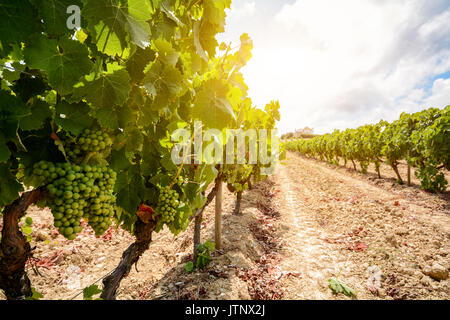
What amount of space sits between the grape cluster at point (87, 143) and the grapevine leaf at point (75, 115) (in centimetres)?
5

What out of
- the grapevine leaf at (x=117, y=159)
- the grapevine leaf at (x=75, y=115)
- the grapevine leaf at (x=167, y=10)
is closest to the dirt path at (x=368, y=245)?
the grapevine leaf at (x=117, y=159)

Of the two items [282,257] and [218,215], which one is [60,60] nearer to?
[218,215]

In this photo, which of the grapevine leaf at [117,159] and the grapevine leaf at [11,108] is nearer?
the grapevine leaf at [11,108]

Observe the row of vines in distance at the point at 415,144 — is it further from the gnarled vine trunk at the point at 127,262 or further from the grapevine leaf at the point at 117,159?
the grapevine leaf at the point at 117,159

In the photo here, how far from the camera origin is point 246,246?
5.05 metres

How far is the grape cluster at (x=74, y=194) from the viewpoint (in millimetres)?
1146

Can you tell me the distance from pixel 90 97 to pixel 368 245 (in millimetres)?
6574

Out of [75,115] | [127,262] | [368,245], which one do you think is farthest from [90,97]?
[368,245]

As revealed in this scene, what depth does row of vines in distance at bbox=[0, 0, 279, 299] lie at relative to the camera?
3.42 ft

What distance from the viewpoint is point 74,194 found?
3.80 feet

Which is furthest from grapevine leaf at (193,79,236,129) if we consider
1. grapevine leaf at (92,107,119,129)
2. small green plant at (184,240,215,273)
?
small green plant at (184,240,215,273)

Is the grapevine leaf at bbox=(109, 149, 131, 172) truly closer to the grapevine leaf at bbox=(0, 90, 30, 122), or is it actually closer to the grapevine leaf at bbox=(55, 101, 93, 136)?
the grapevine leaf at bbox=(55, 101, 93, 136)

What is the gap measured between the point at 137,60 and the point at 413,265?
605 cm

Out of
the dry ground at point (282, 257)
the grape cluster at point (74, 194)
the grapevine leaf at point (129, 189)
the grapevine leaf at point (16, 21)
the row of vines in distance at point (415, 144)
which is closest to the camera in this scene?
the grapevine leaf at point (16, 21)
